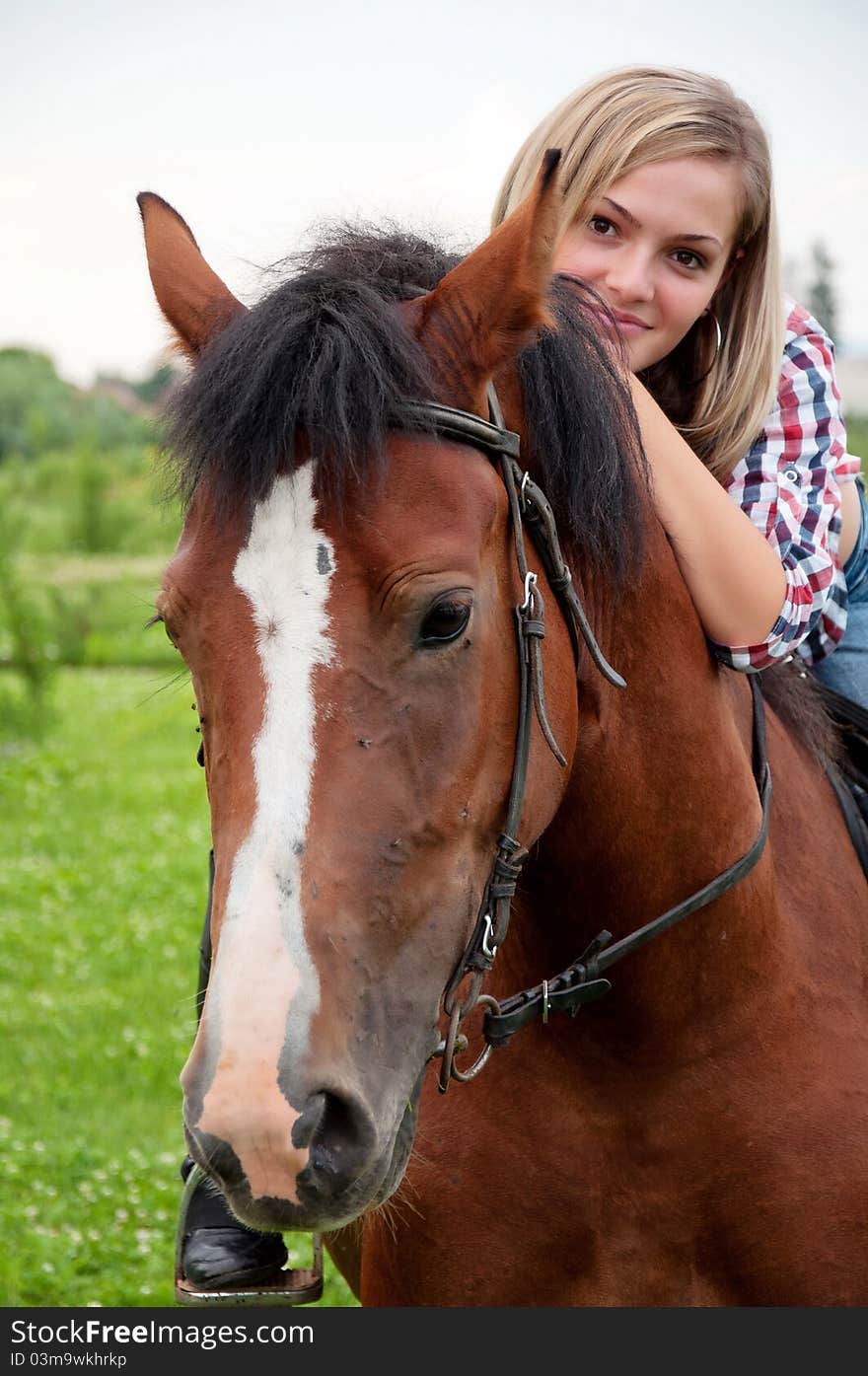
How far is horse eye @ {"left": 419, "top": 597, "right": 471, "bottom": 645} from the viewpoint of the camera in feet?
5.94

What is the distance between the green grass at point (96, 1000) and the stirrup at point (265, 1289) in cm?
123

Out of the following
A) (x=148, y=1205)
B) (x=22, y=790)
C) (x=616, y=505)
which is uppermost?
(x=616, y=505)

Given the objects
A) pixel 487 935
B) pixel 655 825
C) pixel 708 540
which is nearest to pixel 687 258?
pixel 708 540

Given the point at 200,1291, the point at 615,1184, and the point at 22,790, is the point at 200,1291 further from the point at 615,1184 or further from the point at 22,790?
the point at 22,790

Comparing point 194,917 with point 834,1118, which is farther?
point 194,917

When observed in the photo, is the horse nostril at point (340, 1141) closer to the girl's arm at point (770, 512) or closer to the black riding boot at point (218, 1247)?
the girl's arm at point (770, 512)

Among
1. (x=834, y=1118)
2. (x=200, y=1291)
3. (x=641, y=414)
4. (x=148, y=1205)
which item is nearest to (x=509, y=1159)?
(x=834, y=1118)

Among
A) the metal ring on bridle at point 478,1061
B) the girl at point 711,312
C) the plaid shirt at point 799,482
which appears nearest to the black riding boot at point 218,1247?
the girl at point 711,312

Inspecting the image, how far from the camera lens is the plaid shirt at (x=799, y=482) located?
246 centimetres

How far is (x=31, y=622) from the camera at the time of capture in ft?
41.7

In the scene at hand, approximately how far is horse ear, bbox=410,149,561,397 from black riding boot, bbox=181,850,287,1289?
4.59ft

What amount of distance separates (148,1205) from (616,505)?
4.27 metres

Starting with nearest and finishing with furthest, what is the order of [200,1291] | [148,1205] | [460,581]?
[460,581]
[200,1291]
[148,1205]

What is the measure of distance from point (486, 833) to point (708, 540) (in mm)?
766
